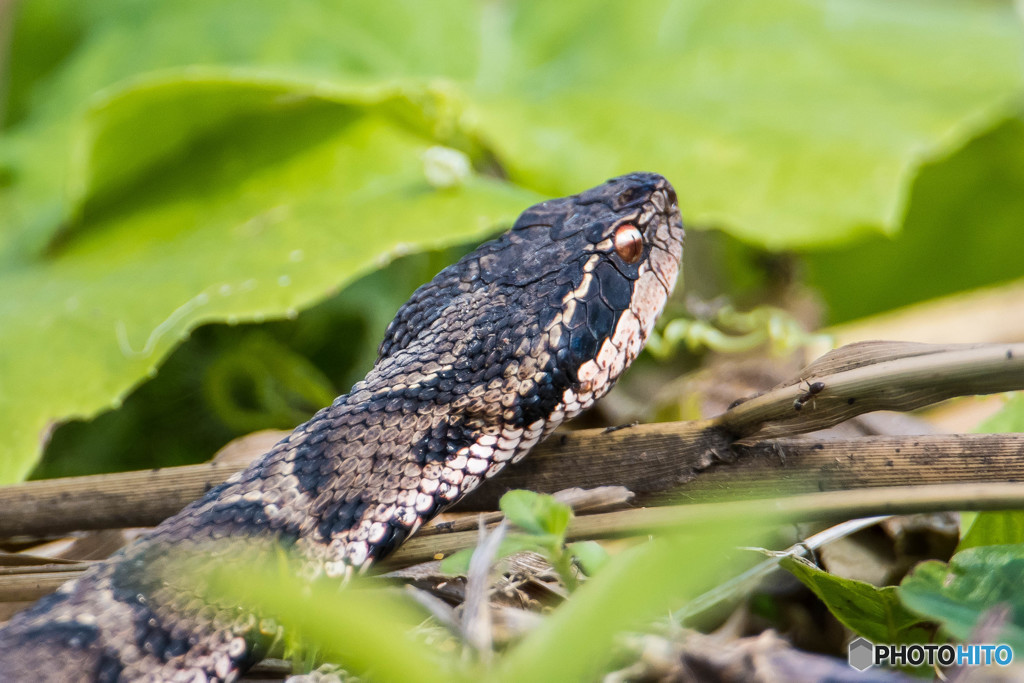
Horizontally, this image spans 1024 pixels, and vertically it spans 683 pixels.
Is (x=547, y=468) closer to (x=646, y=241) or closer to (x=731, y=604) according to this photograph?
(x=731, y=604)

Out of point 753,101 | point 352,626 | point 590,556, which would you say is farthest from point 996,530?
point 753,101

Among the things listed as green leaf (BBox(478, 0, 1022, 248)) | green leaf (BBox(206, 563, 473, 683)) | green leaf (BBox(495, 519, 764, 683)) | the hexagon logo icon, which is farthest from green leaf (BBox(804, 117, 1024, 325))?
green leaf (BBox(206, 563, 473, 683))

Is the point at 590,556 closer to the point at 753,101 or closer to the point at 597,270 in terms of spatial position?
the point at 597,270

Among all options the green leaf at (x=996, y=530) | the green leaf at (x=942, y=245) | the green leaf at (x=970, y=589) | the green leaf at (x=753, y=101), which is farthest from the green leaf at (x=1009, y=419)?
the green leaf at (x=942, y=245)

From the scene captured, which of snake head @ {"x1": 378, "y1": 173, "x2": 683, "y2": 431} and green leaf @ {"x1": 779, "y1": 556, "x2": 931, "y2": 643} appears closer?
green leaf @ {"x1": 779, "y1": 556, "x2": 931, "y2": 643}

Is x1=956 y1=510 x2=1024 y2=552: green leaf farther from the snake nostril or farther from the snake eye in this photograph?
the snake nostril

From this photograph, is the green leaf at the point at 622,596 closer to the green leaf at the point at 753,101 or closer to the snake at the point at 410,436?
the snake at the point at 410,436
